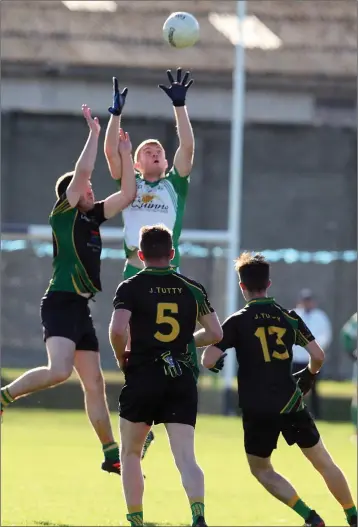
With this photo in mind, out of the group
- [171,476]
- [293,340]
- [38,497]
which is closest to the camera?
[293,340]

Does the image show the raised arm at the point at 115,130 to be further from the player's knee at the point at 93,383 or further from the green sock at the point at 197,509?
the green sock at the point at 197,509

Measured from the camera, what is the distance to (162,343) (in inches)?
326

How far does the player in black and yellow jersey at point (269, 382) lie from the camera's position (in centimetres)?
873

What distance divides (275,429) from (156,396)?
99 cm

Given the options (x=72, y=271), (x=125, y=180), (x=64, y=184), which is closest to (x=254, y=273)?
(x=125, y=180)

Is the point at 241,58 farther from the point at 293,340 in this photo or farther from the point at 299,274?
the point at 293,340

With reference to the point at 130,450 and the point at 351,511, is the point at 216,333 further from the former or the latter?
the point at 351,511

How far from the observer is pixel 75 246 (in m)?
9.80

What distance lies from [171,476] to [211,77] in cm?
1597

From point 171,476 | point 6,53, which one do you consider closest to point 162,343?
point 171,476

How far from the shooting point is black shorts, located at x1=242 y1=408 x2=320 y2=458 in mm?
8820

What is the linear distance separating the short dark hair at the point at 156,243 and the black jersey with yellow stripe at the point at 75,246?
1532mm

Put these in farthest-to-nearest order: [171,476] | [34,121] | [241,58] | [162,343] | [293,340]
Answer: [34,121]
[241,58]
[171,476]
[293,340]
[162,343]

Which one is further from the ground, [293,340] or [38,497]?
[293,340]
